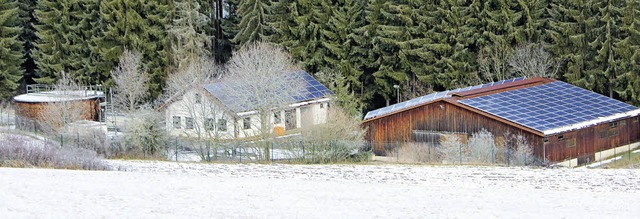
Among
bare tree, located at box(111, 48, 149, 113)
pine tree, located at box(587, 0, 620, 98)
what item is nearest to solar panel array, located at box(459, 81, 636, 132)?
pine tree, located at box(587, 0, 620, 98)

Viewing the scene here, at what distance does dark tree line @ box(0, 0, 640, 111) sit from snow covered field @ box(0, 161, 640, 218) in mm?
18532

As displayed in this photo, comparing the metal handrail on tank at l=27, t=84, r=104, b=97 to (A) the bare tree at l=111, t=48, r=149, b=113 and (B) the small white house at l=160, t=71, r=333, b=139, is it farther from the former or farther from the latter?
(B) the small white house at l=160, t=71, r=333, b=139

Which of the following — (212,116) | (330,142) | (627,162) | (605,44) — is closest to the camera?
(627,162)

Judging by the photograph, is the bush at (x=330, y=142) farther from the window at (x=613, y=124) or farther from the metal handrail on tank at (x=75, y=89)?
the metal handrail on tank at (x=75, y=89)

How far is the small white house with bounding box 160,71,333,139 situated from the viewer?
145 feet

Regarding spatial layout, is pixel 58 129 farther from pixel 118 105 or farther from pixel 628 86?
pixel 628 86

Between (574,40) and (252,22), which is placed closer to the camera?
(574,40)

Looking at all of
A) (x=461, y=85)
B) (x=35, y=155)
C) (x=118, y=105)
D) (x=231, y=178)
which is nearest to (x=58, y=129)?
(x=118, y=105)

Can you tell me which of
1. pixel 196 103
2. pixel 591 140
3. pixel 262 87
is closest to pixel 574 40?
pixel 591 140

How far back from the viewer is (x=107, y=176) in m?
30.3

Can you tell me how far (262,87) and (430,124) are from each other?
25.9 feet

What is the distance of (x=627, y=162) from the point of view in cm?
3872

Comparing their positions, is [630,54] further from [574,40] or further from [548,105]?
[548,105]

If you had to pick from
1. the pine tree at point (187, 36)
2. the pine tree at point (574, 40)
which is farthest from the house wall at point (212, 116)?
the pine tree at point (574, 40)
